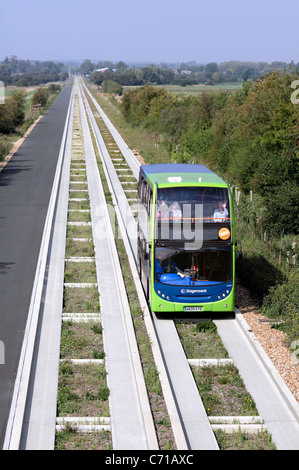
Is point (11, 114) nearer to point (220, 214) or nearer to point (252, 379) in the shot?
point (220, 214)

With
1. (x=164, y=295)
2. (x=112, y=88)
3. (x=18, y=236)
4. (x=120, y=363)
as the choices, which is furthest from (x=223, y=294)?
(x=112, y=88)

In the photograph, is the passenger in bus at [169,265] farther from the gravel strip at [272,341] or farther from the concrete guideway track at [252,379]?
the gravel strip at [272,341]

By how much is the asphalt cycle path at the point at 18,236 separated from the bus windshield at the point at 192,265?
3299 millimetres

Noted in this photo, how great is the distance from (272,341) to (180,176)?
4247 mm

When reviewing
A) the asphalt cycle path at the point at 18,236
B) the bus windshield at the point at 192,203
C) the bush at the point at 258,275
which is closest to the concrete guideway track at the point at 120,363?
the asphalt cycle path at the point at 18,236

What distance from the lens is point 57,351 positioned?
12898 millimetres

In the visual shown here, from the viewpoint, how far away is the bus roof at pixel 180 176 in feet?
47.4

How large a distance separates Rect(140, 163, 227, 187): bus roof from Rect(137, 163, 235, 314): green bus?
0.09 ft

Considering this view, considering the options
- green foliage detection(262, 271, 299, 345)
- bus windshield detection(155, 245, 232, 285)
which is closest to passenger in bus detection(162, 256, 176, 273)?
bus windshield detection(155, 245, 232, 285)

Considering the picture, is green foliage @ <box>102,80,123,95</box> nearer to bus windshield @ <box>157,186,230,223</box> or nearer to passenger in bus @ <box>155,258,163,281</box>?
bus windshield @ <box>157,186,230,223</box>

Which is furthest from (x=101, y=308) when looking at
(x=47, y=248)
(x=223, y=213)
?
(x=47, y=248)

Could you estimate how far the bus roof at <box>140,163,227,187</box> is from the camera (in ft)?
47.4

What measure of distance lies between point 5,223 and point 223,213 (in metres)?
12.5

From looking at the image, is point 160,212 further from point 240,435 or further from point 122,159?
point 122,159
